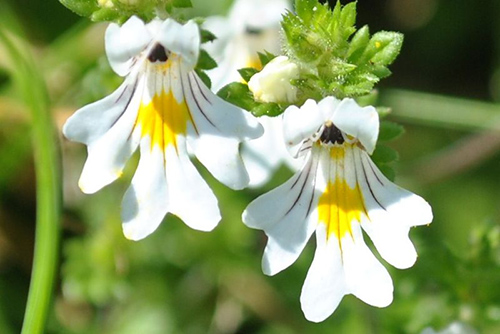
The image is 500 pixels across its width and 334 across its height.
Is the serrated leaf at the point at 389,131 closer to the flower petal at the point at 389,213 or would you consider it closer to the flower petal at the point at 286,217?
the flower petal at the point at 389,213

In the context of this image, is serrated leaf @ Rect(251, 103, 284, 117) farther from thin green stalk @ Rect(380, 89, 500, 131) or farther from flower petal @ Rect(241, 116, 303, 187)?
thin green stalk @ Rect(380, 89, 500, 131)

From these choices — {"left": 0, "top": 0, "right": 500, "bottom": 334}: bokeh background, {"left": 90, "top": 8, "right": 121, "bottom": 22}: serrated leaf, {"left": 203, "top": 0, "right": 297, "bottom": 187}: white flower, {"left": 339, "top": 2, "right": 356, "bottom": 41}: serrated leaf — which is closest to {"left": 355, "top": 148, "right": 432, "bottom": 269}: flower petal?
{"left": 339, "top": 2, "right": 356, "bottom": 41}: serrated leaf

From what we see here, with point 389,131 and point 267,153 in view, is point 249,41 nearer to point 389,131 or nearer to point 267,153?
point 267,153

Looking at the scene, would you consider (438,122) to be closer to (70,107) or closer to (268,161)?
(268,161)

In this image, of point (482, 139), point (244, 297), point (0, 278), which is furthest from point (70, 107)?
point (482, 139)

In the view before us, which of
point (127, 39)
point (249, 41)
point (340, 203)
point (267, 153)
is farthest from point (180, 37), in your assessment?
point (249, 41)

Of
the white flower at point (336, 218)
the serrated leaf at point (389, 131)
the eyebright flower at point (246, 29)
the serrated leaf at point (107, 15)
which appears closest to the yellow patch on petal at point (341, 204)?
the white flower at point (336, 218)

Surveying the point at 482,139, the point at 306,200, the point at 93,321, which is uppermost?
the point at 306,200
